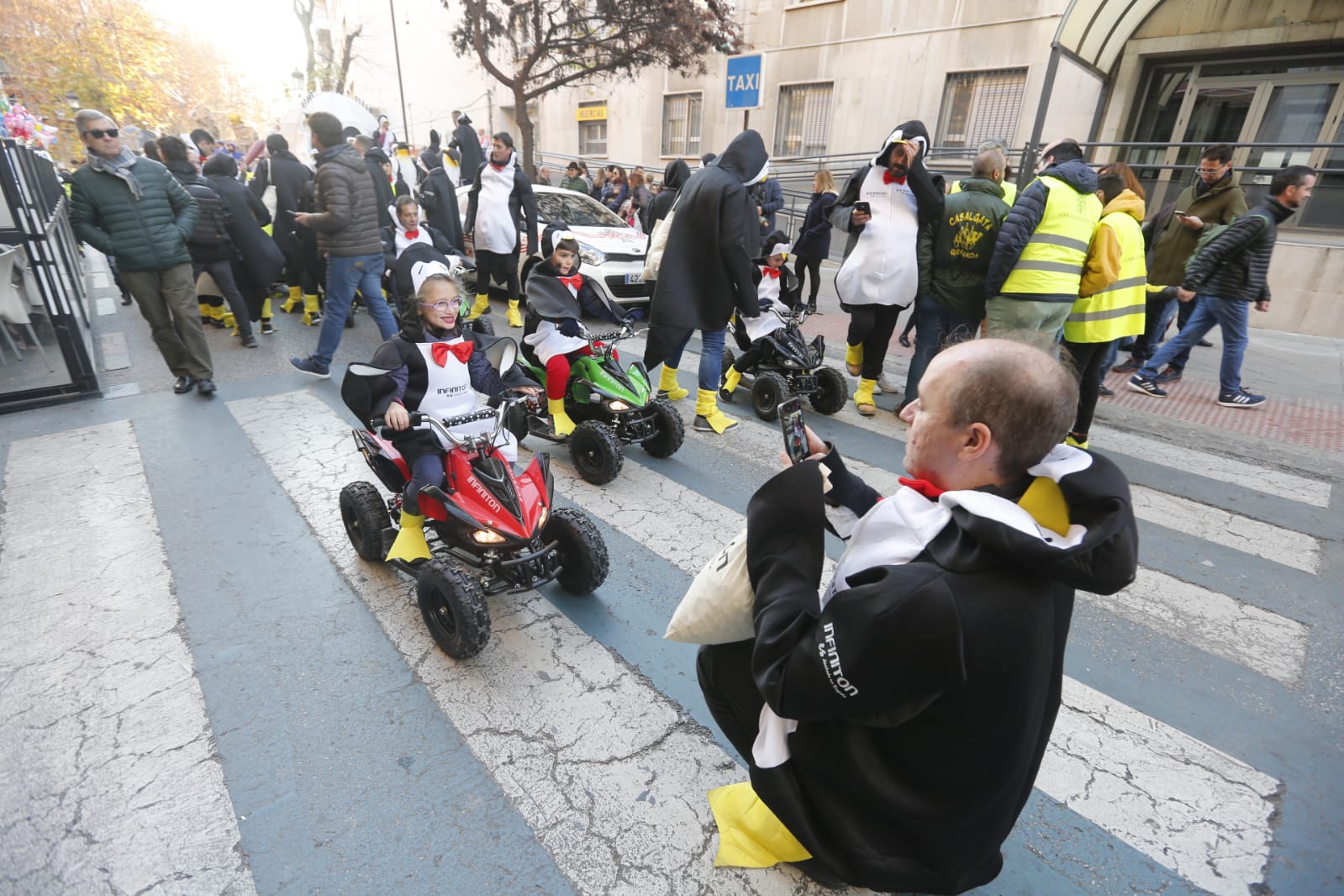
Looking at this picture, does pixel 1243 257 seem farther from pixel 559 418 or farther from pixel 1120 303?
pixel 559 418

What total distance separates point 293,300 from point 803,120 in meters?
Answer: 15.4

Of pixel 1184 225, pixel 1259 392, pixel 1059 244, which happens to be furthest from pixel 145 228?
pixel 1259 392

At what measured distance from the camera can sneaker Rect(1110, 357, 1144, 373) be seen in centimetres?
765

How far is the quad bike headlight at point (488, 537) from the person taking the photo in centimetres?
296

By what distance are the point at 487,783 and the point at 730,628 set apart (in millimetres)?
1257

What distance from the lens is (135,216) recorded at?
5.34m

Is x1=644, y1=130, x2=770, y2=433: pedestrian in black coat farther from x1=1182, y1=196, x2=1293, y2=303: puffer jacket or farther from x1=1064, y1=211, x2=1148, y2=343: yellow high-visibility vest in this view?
x1=1182, y1=196, x2=1293, y2=303: puffer jacket

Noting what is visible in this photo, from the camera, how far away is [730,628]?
171 cm

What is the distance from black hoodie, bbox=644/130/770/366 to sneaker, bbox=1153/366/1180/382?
489 centimetres

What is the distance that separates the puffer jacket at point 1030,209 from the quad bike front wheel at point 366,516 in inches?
176

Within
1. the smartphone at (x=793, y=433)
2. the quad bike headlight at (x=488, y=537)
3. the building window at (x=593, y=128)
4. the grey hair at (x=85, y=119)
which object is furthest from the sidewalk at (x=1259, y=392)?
the building window at (x=593, y=128)

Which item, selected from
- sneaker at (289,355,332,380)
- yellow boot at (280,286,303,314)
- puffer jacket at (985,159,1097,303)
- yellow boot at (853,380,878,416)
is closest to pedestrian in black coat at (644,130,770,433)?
yellow boot at (853,380,878,416)

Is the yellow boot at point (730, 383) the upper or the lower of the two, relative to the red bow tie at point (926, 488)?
lower

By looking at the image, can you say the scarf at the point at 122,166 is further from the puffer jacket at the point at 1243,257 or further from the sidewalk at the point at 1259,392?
the puffer jacket at the point at 1243,257
